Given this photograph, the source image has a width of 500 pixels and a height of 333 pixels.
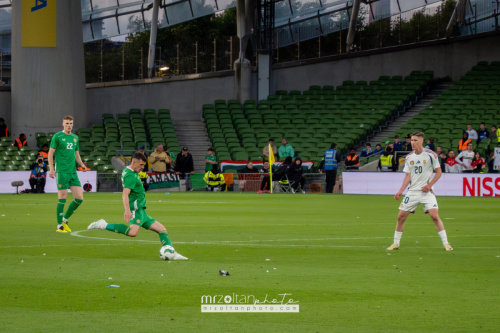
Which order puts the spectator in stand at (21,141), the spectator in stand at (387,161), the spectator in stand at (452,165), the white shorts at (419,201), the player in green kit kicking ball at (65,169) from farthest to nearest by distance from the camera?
the spectator in stand at (21,141) < the spectator in stand at (387,161) < the spectator in stand at (452,165) < the player in green kit kicking ball at (65,169) < the white shorts at (419,201)

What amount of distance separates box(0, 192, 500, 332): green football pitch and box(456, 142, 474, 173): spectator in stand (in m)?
12.9

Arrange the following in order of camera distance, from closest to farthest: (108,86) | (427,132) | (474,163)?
(474,163), (427,132), (108,86)

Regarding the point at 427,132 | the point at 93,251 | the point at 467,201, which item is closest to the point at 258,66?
the point at 427,132

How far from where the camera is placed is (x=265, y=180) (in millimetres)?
34188

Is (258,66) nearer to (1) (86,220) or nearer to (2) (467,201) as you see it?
(2) (467,201)

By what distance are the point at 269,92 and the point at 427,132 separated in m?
12.6

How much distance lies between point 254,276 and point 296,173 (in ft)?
79.2

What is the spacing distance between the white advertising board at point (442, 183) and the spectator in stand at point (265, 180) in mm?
3238

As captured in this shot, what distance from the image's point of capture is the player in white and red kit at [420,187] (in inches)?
505

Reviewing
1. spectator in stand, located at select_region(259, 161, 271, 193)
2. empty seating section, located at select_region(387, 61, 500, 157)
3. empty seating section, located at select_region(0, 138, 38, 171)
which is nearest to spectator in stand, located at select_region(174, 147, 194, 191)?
spectator in stand, located at select_region(259, 161, 271, 193)

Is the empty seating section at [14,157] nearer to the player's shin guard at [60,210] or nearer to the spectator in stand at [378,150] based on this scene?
the spectator in stand at [378,150]

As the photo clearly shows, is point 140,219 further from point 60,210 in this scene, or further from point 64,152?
point 64,152

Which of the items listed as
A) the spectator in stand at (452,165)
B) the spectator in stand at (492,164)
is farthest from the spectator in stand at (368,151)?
the spectator in stand at (492,164)

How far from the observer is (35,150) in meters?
38.6
